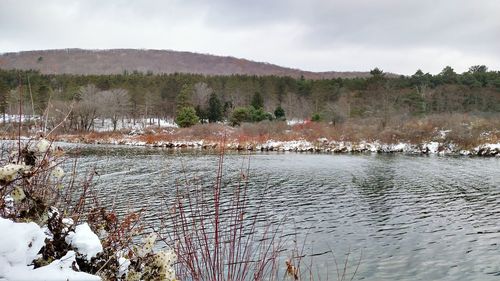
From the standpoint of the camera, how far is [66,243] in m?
2.81

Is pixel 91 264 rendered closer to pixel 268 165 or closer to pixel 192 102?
pixel 268 165

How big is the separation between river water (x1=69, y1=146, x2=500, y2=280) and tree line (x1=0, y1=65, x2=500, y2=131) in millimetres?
25813

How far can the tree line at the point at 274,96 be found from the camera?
5853 cm

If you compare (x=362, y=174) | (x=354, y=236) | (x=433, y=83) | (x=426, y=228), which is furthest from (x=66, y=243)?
(x=433, y=83)

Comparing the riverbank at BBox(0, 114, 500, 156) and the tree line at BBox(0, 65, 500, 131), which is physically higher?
the tree line at BBox(0, 65, 500, 131)

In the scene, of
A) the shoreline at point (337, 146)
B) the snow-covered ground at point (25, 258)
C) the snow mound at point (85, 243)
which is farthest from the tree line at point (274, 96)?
the snow-covered ground at point (25, 258)

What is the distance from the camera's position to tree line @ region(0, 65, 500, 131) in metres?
58.5

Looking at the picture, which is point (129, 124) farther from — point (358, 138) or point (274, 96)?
point (358, 138)

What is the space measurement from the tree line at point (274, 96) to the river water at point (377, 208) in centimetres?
2581

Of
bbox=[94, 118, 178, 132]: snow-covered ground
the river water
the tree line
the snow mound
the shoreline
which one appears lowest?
the river water

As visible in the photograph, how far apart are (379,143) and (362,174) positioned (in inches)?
712

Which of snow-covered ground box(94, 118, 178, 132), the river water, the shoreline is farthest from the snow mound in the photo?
snow-covered ground box(94, 118, 178, 132)

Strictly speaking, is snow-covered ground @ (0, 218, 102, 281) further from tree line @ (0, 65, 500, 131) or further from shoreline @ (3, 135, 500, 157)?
tree line @ (0, 65, 500, 131)

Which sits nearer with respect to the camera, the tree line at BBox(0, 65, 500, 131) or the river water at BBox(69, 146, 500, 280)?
the river water at BBox(69, 146, 500, 280)
